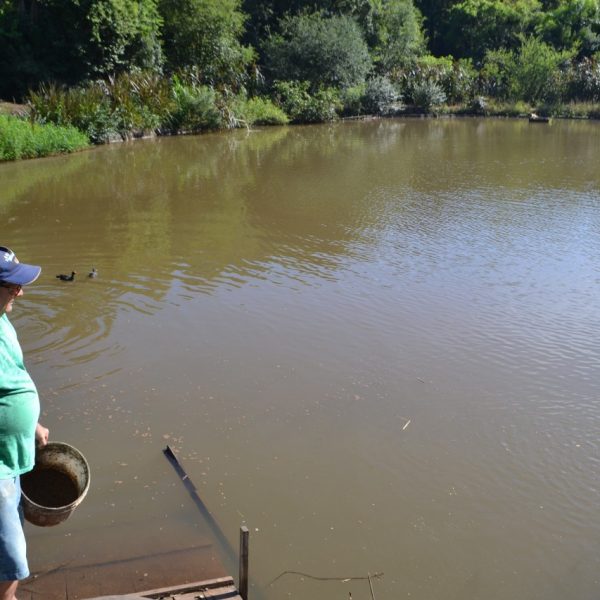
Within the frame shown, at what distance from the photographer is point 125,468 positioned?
451cm

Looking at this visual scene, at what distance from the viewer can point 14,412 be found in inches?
100

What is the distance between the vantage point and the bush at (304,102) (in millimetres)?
28719

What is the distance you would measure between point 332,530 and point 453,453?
129 cm

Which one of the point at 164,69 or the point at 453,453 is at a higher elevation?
the point at 164,69

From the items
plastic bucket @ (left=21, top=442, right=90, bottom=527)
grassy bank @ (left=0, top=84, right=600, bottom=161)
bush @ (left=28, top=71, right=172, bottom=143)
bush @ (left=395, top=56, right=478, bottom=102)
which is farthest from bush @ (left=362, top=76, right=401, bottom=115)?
plastic bucket @ (left=21, top=442, right=90, bottom=527)

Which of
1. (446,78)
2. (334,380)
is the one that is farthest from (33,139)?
(446,78)

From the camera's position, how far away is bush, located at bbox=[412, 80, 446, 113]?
33.3 meters

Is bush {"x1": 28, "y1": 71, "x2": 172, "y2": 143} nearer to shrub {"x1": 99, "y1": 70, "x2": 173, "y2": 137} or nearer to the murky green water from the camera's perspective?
shrub {"x1": 99, "y1": 70, "x2": 173, "y2": 137}

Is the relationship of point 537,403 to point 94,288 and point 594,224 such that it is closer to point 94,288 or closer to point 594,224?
point 94,288

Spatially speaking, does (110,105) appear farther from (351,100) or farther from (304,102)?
(351,100)

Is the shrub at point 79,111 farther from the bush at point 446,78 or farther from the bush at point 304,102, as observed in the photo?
the bush at point 446,78

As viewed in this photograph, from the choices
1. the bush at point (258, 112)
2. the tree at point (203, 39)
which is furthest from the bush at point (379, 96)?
the tree at point (203, 39)

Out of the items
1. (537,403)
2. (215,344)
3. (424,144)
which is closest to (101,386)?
(215,344)

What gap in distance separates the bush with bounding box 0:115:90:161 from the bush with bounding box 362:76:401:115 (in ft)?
55.5
